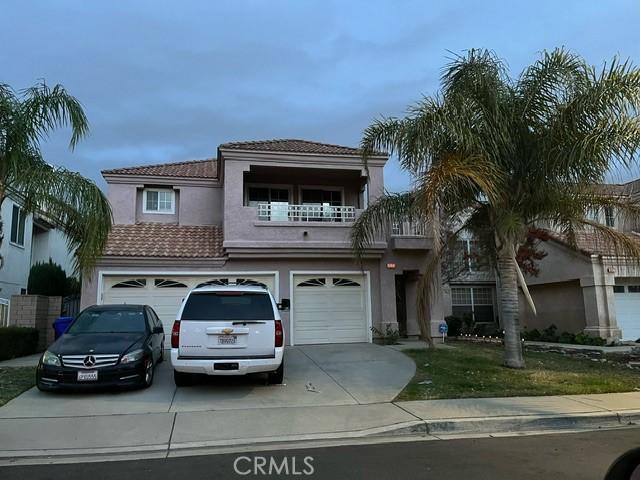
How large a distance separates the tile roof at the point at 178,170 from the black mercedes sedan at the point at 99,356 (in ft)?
29.4

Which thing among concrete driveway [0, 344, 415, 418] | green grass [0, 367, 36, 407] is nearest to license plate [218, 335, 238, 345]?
concrete driveway [0, 344, 415, 418]

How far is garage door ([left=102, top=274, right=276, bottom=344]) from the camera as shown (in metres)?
16.6

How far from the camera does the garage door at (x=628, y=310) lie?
21.0 m

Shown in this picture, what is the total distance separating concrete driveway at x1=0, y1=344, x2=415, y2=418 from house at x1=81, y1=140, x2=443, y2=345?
4.23 m

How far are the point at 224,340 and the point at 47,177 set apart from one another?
512 centimetres

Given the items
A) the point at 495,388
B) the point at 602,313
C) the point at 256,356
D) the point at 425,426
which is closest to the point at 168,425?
the point at 256,356

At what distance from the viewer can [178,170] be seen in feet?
68.4

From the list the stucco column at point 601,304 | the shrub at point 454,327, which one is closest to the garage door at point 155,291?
the shrub at point 454,327

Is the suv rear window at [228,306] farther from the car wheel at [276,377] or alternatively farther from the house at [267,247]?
the house at [267,247]

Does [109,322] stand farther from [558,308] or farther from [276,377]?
[558,308]

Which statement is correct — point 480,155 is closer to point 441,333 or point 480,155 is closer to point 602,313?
point 441,333

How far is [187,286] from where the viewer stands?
55.6 feet

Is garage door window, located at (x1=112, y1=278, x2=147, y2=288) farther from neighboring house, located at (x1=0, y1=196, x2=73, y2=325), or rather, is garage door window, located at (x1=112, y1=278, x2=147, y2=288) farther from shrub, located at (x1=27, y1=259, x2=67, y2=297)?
shrub, located at (x1=27, y1=259, x2=67, y2=297)

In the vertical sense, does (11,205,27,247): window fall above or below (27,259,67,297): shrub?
above
